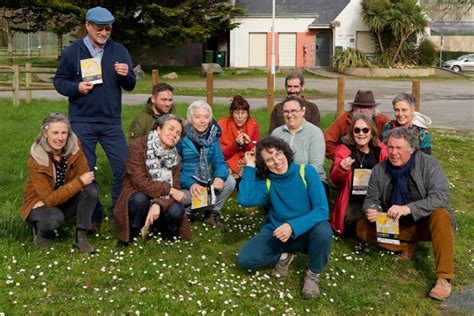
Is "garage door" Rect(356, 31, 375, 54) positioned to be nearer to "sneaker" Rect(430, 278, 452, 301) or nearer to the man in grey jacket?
the man in grey jacket

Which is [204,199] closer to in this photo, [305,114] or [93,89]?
[93,89]

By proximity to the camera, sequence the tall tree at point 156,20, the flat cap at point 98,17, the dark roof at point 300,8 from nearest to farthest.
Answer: the flat cap at point 98,17, the tall tree at point 156,20, the dark roof at point 300,8

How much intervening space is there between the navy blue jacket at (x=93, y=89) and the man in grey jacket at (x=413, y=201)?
275 centimetres

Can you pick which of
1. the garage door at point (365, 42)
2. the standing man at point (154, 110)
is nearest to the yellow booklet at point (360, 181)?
the standing man at point (154, 110)

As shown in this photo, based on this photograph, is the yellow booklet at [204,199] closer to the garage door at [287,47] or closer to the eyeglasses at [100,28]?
the eyeglasses at [100,28]

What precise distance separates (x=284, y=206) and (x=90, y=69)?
245 cm

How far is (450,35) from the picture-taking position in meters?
53.5

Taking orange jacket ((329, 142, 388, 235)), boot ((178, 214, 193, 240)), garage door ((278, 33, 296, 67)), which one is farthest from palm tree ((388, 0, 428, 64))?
boot ((178, 214, 193, 240))

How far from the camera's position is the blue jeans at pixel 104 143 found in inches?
231

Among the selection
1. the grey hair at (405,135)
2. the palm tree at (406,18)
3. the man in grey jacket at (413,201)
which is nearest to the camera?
the man in grey jacket at (413,201)

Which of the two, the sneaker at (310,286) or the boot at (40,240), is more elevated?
the boot at (40,240)

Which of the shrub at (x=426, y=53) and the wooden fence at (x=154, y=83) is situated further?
the shrub at (x=426, y=53)

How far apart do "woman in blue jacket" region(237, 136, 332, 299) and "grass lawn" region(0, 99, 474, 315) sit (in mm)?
206

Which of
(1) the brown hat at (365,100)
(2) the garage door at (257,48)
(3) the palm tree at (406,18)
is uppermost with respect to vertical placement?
(3) the palm tree at (406,18)
